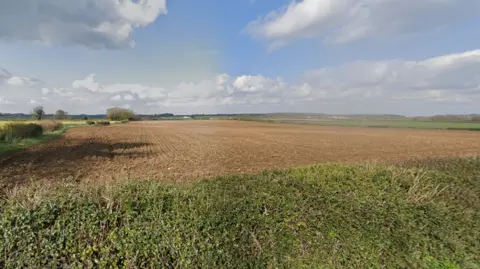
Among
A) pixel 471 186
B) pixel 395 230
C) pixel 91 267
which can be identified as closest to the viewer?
pixel 91 267

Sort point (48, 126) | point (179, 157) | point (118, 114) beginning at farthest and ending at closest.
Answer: point (118, 114)
point (48, 126)
point (179, 157)

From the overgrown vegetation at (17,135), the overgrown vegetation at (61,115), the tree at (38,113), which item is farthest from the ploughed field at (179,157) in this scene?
the overgrown vegetation at (61,115)

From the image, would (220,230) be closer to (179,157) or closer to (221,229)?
(221,229)

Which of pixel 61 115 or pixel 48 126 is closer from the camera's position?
pixel 48 126

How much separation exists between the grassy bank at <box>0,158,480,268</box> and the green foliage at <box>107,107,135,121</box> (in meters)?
130

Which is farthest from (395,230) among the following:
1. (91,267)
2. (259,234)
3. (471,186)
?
(91,267)

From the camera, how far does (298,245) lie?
2.84 meters

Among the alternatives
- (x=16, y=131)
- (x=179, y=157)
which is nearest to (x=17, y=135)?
(x=16, y=131)

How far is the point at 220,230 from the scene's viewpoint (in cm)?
285

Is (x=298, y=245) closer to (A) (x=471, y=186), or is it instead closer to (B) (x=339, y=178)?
(B) (x=339, y=178)

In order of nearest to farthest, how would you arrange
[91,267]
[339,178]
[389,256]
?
[91,267]
[389,256]
[339,178]

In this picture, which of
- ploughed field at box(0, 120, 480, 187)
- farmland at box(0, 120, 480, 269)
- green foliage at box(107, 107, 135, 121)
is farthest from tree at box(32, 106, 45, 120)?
farmland at box(0, 120, 480, 269)

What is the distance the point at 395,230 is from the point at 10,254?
4688 millimetres

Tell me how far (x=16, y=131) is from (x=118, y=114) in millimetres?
95656
